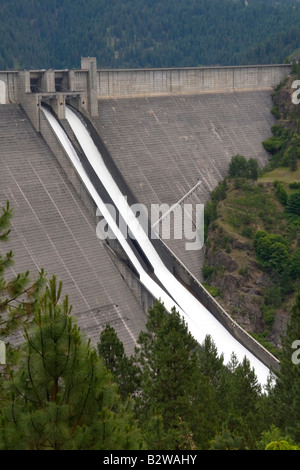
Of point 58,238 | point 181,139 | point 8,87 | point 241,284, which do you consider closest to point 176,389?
point 58,238

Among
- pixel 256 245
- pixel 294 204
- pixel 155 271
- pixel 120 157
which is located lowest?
pixel 155 271

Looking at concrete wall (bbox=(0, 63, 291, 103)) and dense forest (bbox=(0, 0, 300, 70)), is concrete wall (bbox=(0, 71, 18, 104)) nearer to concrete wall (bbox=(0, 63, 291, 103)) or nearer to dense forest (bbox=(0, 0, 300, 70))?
concrete wall (bbox=(0, 63, 291, 103))

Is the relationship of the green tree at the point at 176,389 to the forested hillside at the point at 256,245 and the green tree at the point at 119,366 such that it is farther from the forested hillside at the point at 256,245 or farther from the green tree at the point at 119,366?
the forested hillside at the point at 256,245

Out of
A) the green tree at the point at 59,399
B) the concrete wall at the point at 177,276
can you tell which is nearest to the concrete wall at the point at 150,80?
the concrete wall at the point at 177,276

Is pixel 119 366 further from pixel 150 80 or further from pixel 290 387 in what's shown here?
pixel 150 80
